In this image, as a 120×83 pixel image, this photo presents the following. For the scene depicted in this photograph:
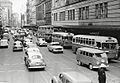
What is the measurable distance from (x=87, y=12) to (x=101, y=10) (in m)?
8.09

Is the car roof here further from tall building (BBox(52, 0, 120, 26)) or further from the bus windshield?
tall building (BBox(52, 0, 120, 26))

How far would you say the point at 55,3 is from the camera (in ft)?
286

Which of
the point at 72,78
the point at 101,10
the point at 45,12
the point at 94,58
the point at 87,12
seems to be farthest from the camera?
the point at 45,12

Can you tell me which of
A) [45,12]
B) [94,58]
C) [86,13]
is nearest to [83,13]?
[86,13]

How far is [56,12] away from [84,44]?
4866 centimetres

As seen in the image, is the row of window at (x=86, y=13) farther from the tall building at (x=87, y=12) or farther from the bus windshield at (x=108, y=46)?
the bus windshield at (x=108, y=46)

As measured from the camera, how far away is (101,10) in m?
47.1

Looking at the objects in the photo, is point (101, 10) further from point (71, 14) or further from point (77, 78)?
point (77, 78)

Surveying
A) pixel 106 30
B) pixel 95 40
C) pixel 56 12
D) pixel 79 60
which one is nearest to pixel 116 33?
pixel 106 30

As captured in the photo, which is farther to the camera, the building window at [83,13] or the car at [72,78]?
the building window at [83,13]

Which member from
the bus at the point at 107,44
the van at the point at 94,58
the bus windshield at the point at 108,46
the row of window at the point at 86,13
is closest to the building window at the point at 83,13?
the row of window at the point at 86,13

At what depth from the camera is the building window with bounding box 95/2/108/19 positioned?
45228 millimetres

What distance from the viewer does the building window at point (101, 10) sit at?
45228 mm

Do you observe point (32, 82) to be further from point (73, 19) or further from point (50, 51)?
point (73, 19)
